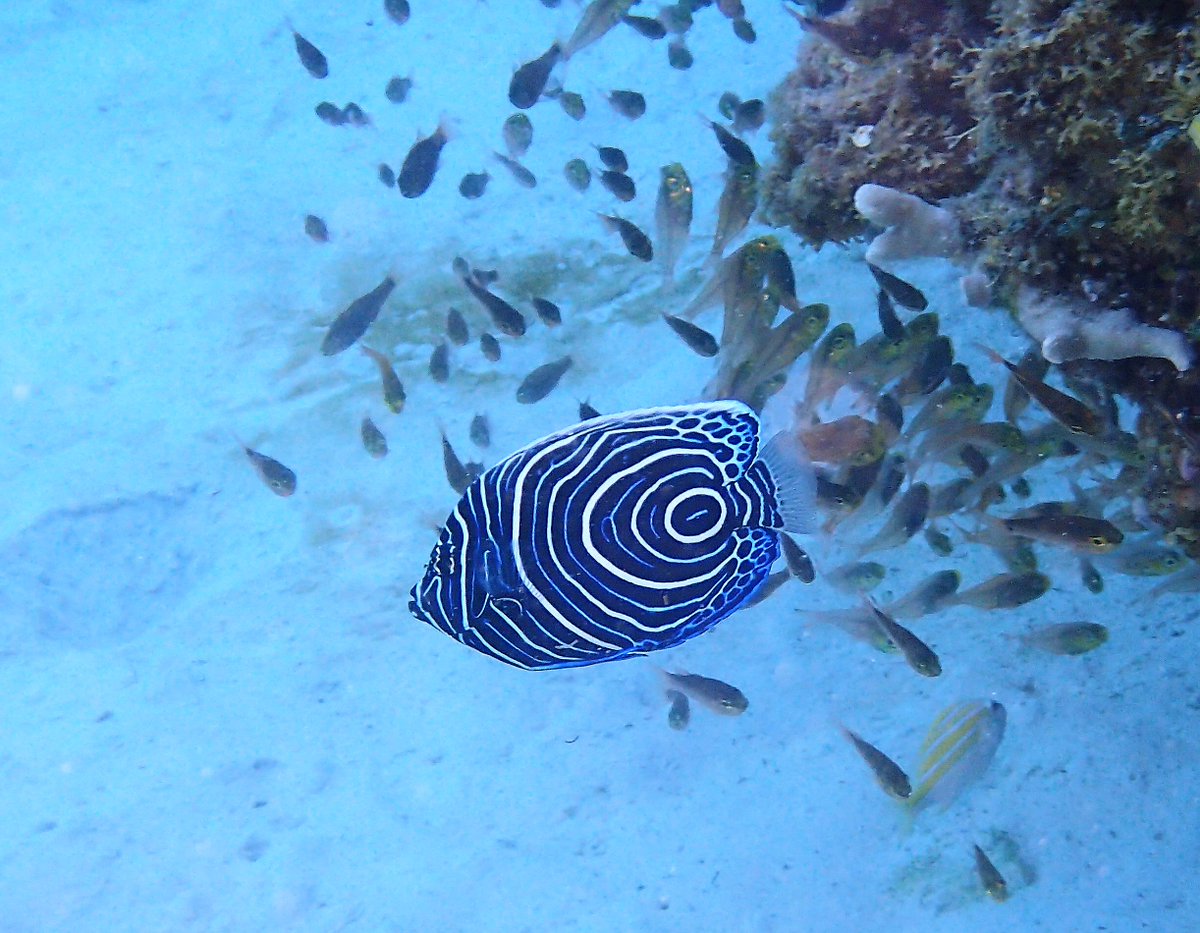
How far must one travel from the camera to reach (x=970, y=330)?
5812mm

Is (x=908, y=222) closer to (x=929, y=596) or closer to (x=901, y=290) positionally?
(x=901, y=290)

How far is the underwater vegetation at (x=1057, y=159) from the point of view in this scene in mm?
2299

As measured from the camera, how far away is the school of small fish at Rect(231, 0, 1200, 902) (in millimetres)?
2111

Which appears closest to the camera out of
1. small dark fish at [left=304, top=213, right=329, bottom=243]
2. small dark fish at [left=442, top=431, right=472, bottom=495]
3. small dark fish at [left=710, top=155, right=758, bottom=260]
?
small dark fish at [left=442, top=431, right=472, bottom=495]

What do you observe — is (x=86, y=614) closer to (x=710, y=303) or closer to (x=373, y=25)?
(x=710, y=303)

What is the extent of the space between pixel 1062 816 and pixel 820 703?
52.7 inches

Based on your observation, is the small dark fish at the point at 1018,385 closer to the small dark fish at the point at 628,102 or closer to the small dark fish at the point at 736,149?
the small dark fish at the point at 736,149

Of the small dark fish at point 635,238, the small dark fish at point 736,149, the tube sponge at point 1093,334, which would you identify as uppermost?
the small dark fish at point 736,149

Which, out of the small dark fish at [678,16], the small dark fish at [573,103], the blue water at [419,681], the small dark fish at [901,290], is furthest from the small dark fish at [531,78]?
the small dark fish at [901,290]

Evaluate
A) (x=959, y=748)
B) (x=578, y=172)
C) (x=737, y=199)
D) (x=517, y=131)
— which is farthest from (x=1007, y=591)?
(x=517, y=131)

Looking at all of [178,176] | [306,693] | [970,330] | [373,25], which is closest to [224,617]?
[306,693]

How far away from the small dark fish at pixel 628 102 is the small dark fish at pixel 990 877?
580 cm

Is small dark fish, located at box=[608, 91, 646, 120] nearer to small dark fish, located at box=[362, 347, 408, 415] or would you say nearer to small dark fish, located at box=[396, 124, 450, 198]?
small dark fish, located at box=[396, 124, 450, 198]

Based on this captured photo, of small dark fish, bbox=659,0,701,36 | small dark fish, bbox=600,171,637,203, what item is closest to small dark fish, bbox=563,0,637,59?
small dark fish, bbox=659,0,701,36
